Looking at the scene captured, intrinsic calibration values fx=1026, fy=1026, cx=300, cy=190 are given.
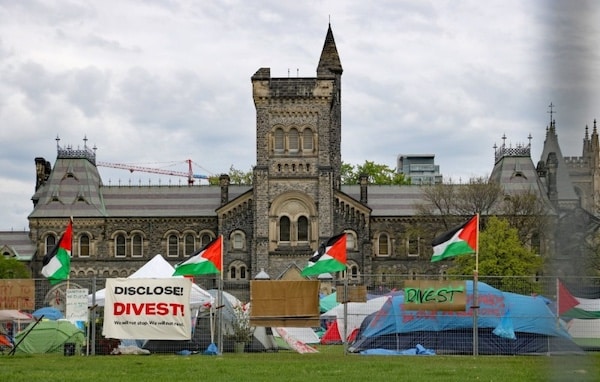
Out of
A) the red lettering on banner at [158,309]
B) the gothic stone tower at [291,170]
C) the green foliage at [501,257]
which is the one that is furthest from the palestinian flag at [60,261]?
the gothic stone tower at [291,170]

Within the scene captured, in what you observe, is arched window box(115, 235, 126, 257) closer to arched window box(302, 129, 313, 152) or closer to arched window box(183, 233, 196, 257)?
arched window box(183, 233, 196, 257)

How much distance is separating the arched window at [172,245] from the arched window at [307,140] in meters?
13.7

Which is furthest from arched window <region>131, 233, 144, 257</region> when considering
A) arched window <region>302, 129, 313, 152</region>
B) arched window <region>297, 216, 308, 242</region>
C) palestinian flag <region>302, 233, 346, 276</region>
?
palestinian flag <region>302, 233, 346, 276</region>

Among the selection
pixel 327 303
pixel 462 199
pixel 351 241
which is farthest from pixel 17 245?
pixel 327 303

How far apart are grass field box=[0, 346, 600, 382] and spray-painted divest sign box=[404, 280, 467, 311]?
4.21 ft

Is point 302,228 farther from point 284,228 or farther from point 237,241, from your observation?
point 237,241

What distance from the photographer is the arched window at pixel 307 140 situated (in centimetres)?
7181

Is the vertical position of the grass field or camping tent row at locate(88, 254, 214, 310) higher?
camping tent row at locate(88, 254, 214, 310)

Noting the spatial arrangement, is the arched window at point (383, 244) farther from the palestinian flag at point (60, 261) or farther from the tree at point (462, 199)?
the palestinian flag at point (60, 261)

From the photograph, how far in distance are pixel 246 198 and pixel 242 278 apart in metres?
5.76

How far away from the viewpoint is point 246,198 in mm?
74062

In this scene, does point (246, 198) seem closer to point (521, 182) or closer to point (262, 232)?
point (262, 232)

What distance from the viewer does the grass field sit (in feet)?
62.6

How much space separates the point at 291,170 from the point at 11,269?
20120 millimetres
